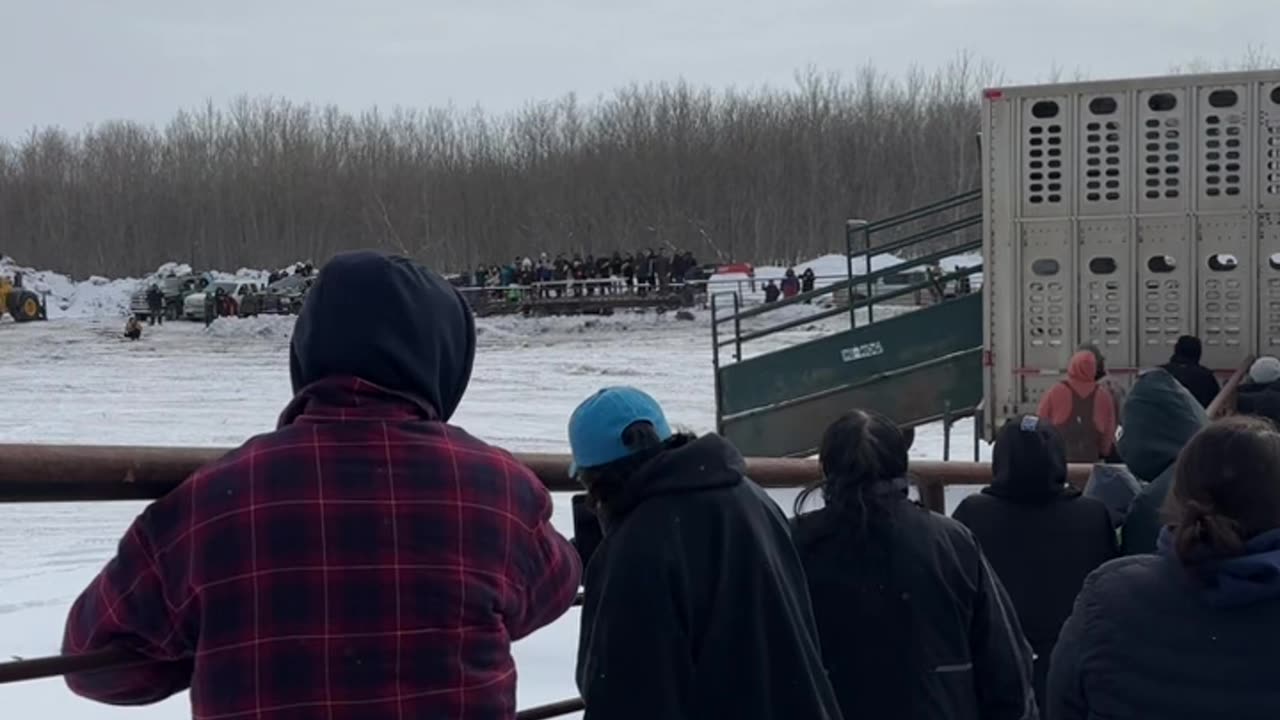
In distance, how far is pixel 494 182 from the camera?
79.1m

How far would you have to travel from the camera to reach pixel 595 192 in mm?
74625

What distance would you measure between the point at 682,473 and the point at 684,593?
0.72 feet

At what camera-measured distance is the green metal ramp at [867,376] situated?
12977 mm

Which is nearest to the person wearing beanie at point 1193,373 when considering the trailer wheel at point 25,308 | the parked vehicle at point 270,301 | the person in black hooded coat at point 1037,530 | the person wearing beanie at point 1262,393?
the person wearing beanie at point 1262,393

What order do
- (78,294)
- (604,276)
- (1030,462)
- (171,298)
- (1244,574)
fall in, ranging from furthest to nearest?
(78,294) < (171,298) < (604,276) < (1030,462) < (1244,574)

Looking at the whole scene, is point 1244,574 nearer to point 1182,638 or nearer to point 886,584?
point 1182,638

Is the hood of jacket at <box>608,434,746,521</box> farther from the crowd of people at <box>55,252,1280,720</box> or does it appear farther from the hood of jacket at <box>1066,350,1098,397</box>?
the hood of jacket at <box>1066,350,1098,397</box>

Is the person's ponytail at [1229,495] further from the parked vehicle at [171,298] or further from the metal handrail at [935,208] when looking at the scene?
the parked vehicle at [171,298]

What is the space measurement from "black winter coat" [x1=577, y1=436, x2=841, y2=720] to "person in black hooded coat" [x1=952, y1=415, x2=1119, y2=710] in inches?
74.1

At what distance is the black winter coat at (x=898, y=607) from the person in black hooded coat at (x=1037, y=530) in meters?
1.07

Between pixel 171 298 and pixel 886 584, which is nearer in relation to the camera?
pixel 886 584

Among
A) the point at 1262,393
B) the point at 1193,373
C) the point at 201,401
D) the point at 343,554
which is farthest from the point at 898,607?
the point at 201,401

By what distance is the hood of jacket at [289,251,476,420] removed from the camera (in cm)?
217

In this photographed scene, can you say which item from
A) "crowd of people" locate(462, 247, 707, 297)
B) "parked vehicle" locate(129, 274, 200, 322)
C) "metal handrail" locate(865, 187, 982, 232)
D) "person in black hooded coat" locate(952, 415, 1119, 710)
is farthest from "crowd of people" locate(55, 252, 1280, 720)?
"parked vehicle" locate(129, 274, 200, 322)
